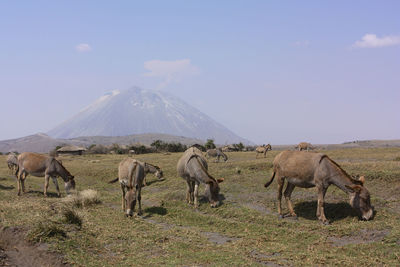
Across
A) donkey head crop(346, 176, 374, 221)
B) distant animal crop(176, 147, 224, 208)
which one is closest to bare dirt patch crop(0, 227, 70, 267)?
distant animal crop(176, 147, 224, 208)

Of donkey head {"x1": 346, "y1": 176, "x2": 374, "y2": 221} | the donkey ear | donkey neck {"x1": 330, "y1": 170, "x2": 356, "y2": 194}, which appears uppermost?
donkey neck {"x1": 330, "y1": 170, "x2": 356, "y2": 194}

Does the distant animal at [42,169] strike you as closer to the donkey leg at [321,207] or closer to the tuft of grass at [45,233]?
the tuft of grass at [45,233]

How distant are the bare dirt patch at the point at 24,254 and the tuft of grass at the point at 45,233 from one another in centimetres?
25

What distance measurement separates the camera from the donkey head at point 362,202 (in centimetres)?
1473

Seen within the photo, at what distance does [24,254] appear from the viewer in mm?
11438

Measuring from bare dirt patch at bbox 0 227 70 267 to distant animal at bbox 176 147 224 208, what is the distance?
9.00m

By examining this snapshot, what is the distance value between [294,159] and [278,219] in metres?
2.88

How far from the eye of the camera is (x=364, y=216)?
14.7 metres

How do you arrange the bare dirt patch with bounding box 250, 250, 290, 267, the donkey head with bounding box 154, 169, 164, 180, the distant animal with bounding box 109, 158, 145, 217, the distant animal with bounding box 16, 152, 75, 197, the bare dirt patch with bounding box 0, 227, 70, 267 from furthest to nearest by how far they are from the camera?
the donkey head with bounding box 154, 169, 164, 180, the distant animal with bounding box 16, 152, 75, 197, the distant animal with bounding box 109, 158, 145, 217, the bare dirt patch with bounding box 0, 227, 70, 267, the bare dirt patch with bounding box 250, 250, 290, 267

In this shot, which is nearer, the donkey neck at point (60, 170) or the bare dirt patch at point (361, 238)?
the bare dirt patch at point (361, 238)

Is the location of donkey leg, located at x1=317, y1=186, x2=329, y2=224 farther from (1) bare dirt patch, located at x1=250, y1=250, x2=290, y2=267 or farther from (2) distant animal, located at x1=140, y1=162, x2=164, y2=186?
(2) distant animal, located at x1=140, y1=162, x2=164, y2=186

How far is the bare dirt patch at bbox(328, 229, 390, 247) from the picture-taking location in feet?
41.4

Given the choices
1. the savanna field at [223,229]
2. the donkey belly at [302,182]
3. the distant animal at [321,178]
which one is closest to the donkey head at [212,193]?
the savanna field at [223,229]

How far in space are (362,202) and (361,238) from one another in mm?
2331
